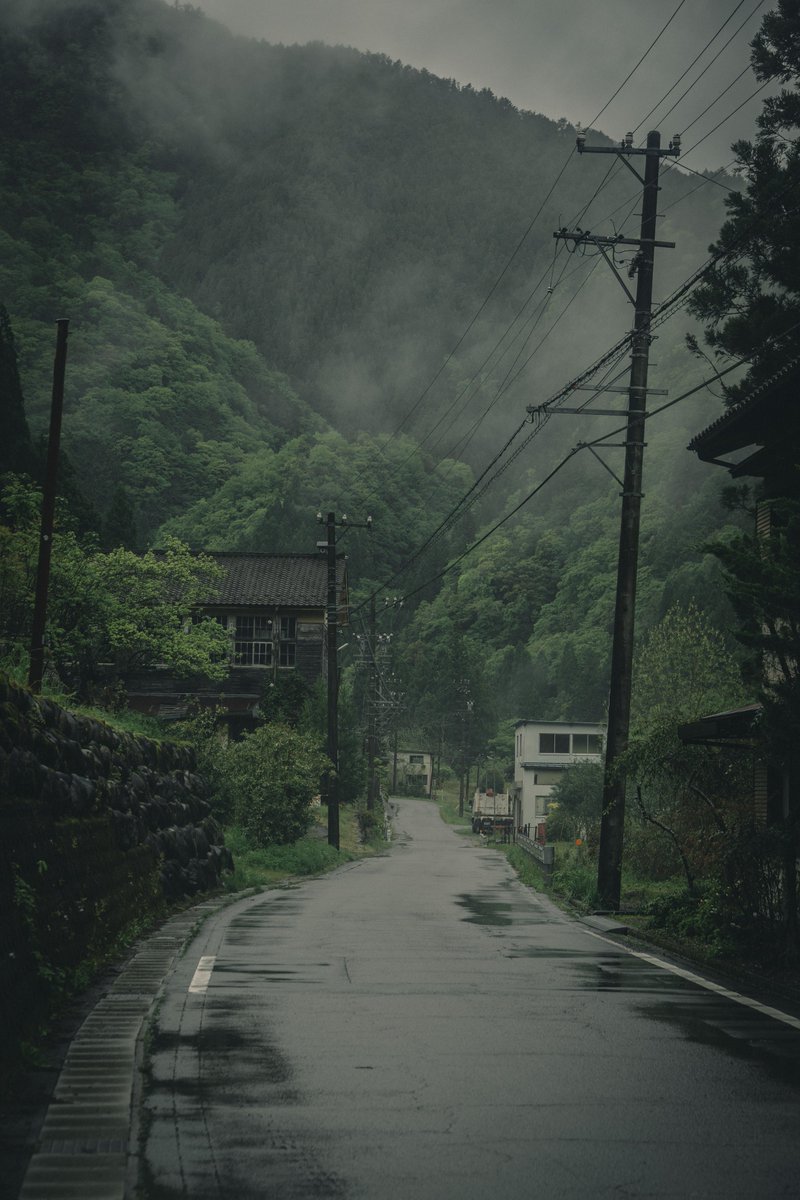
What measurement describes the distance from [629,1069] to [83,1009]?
4.71m

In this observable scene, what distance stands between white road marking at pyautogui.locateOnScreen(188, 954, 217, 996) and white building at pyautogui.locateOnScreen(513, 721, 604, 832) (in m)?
73.1

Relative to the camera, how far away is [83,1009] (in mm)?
10484

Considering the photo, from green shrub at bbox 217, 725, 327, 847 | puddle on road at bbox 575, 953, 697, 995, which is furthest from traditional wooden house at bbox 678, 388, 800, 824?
green shrub at bbox 217, 725, 327, 847

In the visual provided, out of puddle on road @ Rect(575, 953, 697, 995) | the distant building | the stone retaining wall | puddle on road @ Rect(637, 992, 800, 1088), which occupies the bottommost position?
the distant building

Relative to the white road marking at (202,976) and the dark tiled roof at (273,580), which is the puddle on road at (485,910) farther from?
the dark tiled roof at (273,580)

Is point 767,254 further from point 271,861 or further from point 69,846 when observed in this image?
point 69,846

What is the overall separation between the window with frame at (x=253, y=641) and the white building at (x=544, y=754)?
30293 mm

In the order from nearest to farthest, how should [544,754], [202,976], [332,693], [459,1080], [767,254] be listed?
[459,1080] < [202,976] < [767,254] < [332,693] < [544,754]

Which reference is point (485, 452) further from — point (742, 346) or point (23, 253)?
point (742, 346)

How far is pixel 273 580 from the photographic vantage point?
210 feet

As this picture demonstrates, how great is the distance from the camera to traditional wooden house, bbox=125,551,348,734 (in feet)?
193

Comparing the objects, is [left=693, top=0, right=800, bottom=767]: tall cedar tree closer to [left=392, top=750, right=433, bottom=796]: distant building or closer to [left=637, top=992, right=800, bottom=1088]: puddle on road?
[left=637, top=992, right=800, bottom=1088]: puddle on road

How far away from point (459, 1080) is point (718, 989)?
5.39m

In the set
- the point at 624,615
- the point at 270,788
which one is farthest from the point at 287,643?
the point at 624,615
